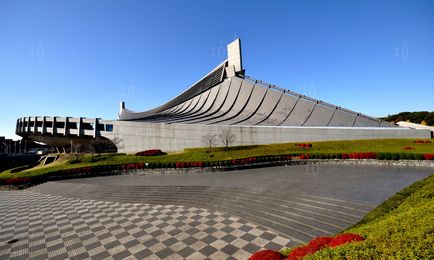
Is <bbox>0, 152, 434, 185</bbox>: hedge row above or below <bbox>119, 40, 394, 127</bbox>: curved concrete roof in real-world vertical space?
below

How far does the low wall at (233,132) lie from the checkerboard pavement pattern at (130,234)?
639 inches

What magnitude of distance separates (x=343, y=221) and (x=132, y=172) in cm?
1959

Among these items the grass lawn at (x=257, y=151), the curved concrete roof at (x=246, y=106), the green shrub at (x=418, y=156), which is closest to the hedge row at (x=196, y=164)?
the grass lawn at (x=257, y=151)

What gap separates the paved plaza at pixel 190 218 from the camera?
7.14 metres

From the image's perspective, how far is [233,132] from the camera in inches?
1048

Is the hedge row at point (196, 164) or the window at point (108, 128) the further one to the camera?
the window at point (108, 128)

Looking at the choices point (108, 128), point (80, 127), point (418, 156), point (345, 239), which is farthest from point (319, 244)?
point (80, 127)

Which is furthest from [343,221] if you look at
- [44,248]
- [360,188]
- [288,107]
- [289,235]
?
[288,107]

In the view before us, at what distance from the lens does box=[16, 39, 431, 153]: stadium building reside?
25.4 metres

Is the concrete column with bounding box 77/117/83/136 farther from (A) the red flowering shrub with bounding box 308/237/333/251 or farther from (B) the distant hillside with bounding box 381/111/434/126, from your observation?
(B) the distant hillside with bounding box 381/111/434/126

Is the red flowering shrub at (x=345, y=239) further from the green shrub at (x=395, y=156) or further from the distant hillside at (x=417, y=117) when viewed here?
the distant hillside at (x=417, y=117)

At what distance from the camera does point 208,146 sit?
2745 cm

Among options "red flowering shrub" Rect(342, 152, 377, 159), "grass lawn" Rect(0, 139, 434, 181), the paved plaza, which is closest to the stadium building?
"grass lawn" Rect(0, 139, 434, 181)

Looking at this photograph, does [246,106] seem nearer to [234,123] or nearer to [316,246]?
[234,123]
